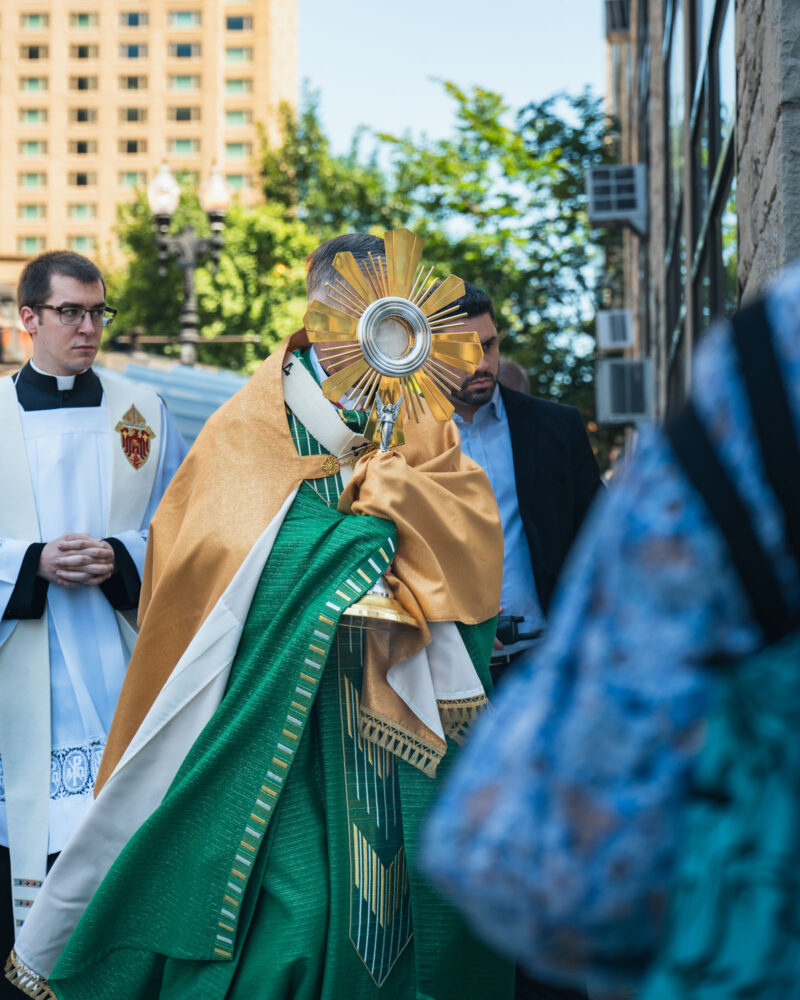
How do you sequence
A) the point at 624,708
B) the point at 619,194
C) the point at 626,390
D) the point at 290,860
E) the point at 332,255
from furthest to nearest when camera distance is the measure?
the point at 619,194 → the point at 626,390 → the point at 332,255 → the point at 290,860 → the point at 624,708

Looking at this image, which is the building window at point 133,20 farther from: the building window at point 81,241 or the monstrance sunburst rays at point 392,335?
the monstrance sunburst rays at point 392,335

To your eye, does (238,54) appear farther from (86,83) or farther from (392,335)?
(392,335)

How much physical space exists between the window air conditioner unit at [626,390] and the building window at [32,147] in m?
79.4

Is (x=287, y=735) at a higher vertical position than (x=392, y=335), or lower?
lower

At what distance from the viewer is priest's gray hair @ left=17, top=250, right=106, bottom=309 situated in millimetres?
4395

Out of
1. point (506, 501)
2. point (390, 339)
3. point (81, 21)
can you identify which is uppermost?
point (81, 21)

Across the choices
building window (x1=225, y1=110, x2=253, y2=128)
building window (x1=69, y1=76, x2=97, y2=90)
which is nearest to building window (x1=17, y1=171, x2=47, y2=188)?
building window (x1=69, y1=76, x2=97, y2=90)

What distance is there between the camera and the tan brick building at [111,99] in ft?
277

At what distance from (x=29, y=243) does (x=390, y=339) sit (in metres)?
86.7

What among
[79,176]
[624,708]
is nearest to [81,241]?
[79,176]

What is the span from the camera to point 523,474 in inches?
165

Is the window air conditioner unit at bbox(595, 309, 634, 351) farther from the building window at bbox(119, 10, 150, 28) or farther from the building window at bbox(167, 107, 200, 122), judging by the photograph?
the building window at bbox(119, 10, 150, 28)

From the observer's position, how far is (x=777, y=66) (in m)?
3.27

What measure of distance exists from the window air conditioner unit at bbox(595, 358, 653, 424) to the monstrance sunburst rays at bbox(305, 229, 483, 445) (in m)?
9.96
